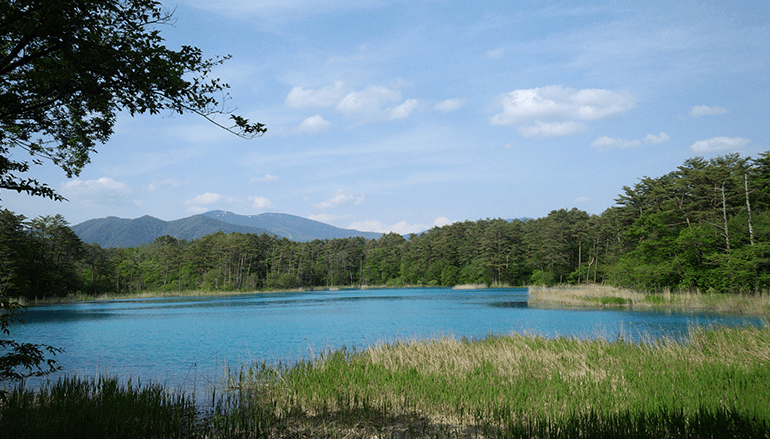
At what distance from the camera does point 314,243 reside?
4387 inches

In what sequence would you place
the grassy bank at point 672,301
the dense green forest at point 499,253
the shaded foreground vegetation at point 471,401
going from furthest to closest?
the dense green forest at point 499,253
the grassy bank at point 672,301
the shaded foreground vegetation at point 471,401

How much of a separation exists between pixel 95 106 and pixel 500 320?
23.0m

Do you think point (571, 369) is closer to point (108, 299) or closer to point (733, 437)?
point (733, 437)

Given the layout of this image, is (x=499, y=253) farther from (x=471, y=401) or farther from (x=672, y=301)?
(x=471, y=401)

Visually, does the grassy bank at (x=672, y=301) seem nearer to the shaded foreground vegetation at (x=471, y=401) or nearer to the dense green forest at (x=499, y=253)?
the dense green forest at (x=499, y=253)

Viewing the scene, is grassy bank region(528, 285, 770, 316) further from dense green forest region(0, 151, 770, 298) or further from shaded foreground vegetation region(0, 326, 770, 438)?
shaded foreground vegetation region(0, 326, 770, 438)

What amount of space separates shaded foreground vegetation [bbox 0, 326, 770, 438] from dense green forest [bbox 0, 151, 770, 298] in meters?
20.9

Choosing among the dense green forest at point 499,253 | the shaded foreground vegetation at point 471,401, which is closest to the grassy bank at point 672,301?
the dense green forest at point 499,253

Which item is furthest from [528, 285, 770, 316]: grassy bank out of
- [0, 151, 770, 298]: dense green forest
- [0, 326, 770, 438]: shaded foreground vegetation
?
[0, 326, 770, 438]: shaded foreground vegetation

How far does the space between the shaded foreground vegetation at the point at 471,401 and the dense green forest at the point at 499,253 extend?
68.5 ft

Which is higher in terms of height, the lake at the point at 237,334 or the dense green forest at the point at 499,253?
the dense green forest at the point at 499,253

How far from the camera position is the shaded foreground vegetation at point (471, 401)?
16.8 feet

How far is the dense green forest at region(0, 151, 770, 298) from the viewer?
28594mm

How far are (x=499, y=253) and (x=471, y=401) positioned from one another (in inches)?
2977
